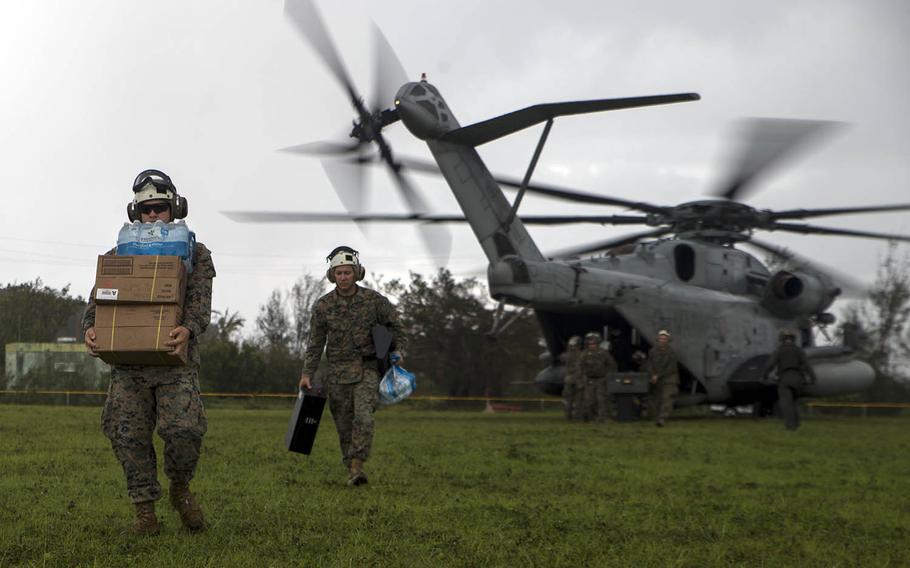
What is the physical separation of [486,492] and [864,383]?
705 inches

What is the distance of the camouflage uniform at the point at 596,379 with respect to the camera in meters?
20.1

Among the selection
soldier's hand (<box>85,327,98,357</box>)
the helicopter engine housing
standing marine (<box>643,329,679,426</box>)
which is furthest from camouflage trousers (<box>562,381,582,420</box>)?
soldier's hand (<box>85,327,98,357</box>)

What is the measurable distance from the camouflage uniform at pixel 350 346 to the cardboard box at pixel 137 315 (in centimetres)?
304

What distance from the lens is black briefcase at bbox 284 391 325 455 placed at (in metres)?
7.88

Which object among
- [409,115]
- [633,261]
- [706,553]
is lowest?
[706,553]

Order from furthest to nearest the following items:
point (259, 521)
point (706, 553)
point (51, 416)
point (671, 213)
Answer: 1. point (671, 213)
2. point (51, 416)
3. point (259, 521)
4. point (706, 553)

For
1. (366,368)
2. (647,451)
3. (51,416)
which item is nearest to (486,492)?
(366,368)

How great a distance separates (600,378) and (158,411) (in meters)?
15.6

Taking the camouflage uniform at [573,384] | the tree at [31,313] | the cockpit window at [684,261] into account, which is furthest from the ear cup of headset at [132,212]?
the tree at [31,313]

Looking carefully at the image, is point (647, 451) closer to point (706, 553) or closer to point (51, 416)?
point (706, 553)

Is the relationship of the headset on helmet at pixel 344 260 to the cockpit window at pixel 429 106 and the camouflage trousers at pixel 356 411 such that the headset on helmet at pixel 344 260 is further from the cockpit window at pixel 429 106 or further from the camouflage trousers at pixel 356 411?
the cockpit window at pixel 429 106

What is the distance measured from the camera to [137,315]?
512 centimetres

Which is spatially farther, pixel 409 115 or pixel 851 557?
pixel 409 115

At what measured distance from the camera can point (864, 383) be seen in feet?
76.8
